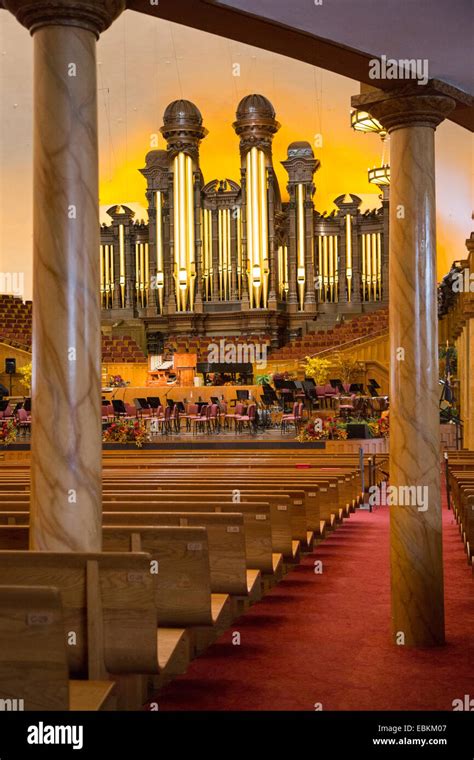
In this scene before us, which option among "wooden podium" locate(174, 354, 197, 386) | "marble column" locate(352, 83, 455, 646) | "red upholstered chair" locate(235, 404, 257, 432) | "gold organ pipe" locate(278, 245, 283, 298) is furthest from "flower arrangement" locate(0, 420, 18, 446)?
"gold organ pipe" locate(278, 245, 283, 298)

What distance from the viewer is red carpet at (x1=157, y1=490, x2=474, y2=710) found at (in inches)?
144

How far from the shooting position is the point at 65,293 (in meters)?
3.52

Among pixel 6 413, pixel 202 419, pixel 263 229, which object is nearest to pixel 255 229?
pixel 263 229

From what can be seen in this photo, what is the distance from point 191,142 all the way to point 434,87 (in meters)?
19.4

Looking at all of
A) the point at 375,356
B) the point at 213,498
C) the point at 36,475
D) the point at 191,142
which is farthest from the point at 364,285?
the point at 36,475

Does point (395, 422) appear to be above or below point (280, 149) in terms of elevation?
below

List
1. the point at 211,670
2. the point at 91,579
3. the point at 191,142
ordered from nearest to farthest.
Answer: the point at 91,579
the point at 211,670
the point at 191,142

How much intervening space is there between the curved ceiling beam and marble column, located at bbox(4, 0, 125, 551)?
0.58 meters

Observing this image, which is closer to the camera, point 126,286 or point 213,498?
point 213,498

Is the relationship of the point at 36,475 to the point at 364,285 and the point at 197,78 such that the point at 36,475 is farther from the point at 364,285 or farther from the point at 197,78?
the point at 197,78
